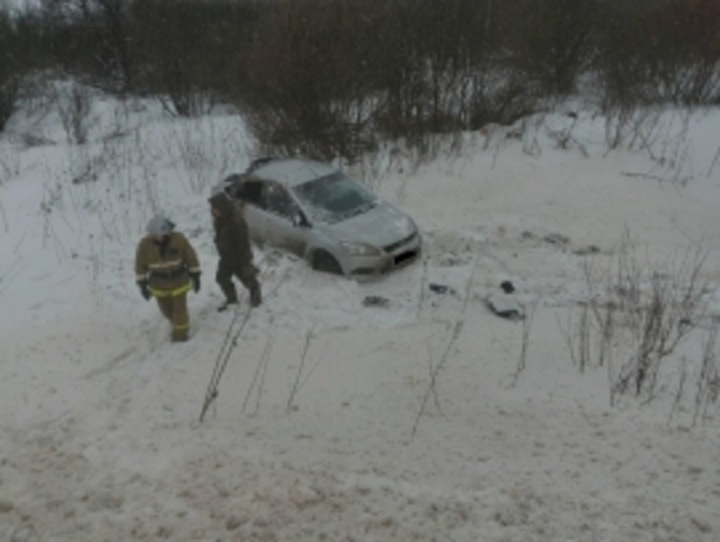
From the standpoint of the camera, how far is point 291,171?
941 cm

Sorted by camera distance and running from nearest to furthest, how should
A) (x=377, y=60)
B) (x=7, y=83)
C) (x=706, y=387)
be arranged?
(x=706, y=387) < (x=377, y=60) < (x=7, y=83)

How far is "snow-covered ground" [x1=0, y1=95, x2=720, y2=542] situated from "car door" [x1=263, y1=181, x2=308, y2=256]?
0.25m

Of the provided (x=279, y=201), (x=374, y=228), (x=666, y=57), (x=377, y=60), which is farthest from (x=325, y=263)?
(x=666, y=57)

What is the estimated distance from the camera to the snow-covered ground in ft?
14.0

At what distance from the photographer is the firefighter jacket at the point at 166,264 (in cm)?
657

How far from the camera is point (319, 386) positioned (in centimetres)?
616

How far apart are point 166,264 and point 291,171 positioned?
3337 mm

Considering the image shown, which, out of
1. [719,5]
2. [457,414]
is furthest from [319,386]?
[719,5]

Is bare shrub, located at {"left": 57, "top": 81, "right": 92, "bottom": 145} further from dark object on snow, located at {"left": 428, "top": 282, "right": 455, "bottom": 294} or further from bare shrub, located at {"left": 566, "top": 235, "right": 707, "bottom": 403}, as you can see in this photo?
bare shrub, located at {"left": 566, "top": 235, "right": 707, "bottom": 403}

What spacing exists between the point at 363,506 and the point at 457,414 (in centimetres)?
163

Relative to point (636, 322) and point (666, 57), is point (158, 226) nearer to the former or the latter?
point (636, 322)

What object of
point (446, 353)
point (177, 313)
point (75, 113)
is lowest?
point (446, 353)

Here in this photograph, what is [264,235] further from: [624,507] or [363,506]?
[624,507]

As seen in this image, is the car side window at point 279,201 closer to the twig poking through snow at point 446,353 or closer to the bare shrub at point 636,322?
the twig poking through snow at point 446,353
